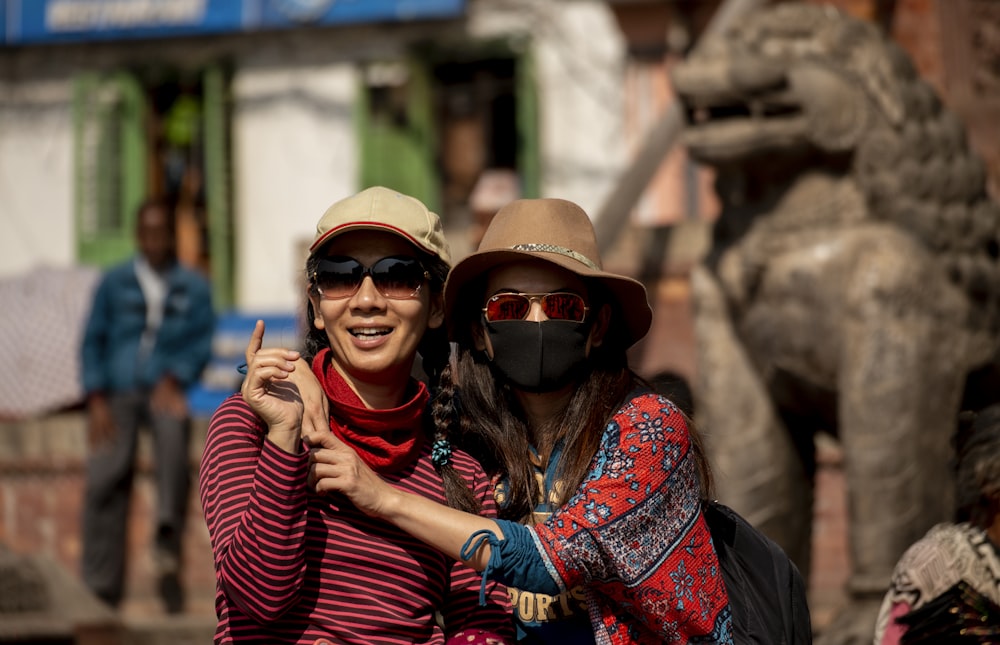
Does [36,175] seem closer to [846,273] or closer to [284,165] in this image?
[284,165]

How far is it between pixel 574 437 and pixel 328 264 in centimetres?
62

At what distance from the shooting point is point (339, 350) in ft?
11.7

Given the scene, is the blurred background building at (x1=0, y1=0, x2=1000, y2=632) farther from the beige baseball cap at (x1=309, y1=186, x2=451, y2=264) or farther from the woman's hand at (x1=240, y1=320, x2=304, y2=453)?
the woman's hand at (x1=240, y1=320, x2=304, y2=453)

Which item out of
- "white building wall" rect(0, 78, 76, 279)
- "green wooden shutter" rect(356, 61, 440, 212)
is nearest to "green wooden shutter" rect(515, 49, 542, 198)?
"green wooden shutter" rect(356, 61, 440, 212)

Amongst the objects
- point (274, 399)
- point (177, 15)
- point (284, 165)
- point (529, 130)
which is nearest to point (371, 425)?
point (274, 399)

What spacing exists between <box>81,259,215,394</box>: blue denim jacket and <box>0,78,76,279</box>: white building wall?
8578 millimetres

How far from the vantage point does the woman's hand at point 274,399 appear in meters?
3.25

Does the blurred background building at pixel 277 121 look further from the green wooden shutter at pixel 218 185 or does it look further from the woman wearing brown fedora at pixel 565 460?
the woman wearing brown fedora at pixel 565 460

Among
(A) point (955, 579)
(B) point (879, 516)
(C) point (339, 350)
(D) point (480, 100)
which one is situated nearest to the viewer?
(C) point (339, 350)

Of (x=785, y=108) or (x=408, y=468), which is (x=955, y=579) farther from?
(x=785, y=108)

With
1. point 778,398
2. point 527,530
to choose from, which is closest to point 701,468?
point 527,530

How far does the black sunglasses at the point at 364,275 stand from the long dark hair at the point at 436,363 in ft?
0.14

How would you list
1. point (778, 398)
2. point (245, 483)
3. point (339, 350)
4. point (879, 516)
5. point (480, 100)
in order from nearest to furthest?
point (245, 483) < point (339, 350) < point (879, 516) < point (778, 398) < point (480, 100)

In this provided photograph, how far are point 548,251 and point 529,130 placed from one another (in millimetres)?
11954
